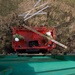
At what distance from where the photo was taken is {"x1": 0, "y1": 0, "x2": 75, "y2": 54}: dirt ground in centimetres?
172

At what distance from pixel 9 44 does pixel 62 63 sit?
644 mm

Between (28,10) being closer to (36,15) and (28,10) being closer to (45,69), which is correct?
(36,15)

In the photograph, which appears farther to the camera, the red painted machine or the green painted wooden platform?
the red painted machine

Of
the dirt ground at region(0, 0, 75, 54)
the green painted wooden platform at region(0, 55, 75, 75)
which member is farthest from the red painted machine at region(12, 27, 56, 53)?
the green painted wooden platform at region(0, 55, 75, 75)

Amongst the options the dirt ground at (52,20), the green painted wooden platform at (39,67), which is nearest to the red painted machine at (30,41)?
the dirt ground at (52,20)

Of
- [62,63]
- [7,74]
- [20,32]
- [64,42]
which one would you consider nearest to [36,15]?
[20,32]

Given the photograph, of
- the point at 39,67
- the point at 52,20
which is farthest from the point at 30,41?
the point at 39,67

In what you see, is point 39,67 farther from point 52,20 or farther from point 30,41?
point 52,20

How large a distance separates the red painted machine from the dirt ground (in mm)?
48

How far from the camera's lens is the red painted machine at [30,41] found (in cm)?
170

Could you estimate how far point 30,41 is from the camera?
1.76 m

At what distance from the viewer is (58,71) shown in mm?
1102

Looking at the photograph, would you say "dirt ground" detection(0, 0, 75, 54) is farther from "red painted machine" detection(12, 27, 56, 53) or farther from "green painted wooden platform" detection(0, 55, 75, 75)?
"green painted wooden platform" detection(0, 55, 75, 75)

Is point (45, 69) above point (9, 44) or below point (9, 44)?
below
